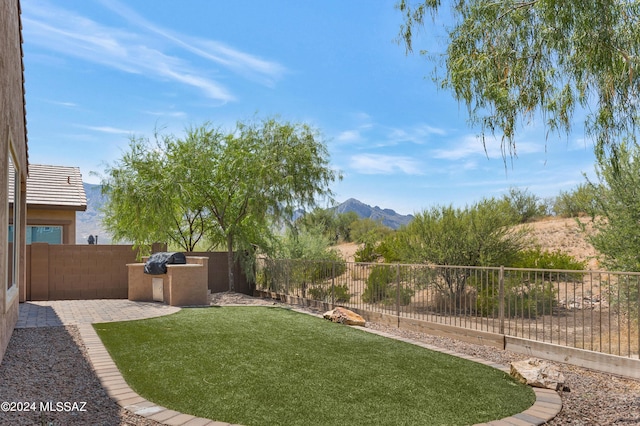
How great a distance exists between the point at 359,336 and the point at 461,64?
182 inches

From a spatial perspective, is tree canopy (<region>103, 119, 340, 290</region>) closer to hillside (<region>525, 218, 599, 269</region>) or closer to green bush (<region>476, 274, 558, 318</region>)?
green bush (<region>476, 274, 558, 318</region>)

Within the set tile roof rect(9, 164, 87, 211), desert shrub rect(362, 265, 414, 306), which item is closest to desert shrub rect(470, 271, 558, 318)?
desert shrub rect(362, 265, 414, 306)

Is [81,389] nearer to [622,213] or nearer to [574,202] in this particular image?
[622,213]

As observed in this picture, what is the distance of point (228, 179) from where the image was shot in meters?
15.3

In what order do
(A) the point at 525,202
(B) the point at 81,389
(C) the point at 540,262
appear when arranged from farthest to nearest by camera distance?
(A) the point at 525,202 < (C) the point at 540,262 < (B) the point at 81,389

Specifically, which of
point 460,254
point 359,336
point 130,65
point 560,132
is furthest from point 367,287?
point 130,65

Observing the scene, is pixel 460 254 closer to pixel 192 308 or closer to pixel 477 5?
pixel 192 308

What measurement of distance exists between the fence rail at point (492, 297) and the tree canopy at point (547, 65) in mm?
2359

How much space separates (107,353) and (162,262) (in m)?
6.14

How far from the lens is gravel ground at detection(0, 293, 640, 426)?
427 cm

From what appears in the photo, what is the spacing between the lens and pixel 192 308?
1174 cm

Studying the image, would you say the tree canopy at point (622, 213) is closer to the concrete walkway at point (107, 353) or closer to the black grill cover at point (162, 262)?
the concrete walkway at point (107, 353)

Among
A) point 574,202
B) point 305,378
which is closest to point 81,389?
point 305,378

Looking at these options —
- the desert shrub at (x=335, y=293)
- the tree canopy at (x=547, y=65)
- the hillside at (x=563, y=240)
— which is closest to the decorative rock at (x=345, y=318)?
the desert shrub at (x=335, y=293)
